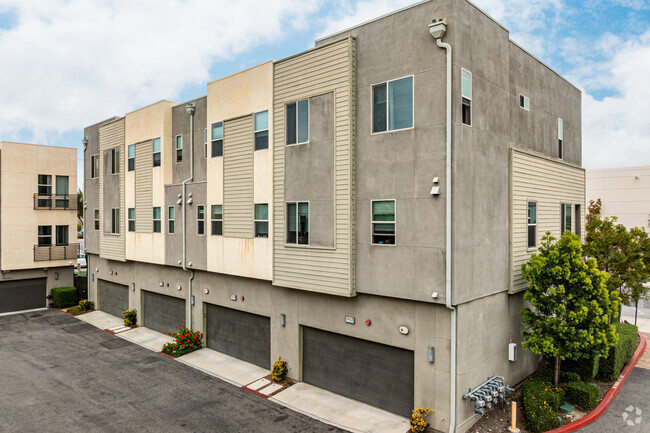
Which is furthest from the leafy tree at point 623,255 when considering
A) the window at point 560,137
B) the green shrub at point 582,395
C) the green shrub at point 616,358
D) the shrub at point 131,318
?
the shrub at point 131,318

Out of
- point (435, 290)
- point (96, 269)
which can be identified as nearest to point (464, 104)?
point (435, 290)

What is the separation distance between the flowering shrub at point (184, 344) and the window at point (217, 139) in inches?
325

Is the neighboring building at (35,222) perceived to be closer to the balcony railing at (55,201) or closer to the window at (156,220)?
the balcony railing at (55,201)

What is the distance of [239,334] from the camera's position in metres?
17.0

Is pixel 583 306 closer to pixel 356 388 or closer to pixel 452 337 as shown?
pixel 452 337

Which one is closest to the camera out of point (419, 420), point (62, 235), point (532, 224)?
point (419, 420)

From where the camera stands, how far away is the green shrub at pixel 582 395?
40.6 feet

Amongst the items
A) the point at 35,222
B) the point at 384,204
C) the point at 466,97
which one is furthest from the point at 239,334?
the point at 35,222

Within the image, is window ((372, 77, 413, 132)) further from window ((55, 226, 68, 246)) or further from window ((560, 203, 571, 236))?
window ((55, 226, 68, 246))

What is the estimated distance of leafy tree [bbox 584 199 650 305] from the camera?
16.1 meters

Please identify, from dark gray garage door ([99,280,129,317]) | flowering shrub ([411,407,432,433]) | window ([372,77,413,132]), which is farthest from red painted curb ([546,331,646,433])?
dark gray garage door ([99,280,129,317])

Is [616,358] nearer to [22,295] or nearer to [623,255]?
[623,255]

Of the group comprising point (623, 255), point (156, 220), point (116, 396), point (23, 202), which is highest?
point (23, 202)

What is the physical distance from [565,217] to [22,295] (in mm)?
32104
